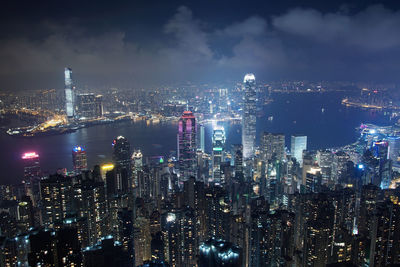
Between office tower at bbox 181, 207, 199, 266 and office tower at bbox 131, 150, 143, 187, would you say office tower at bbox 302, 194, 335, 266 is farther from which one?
office tower at bbox 131, 150, 143, 187

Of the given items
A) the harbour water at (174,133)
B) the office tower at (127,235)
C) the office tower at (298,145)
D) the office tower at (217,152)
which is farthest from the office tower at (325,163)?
the office tower at (127,235)

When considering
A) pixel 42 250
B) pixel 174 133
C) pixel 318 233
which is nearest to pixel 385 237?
pixel 318 233

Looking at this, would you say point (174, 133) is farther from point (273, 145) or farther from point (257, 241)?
point (257, 241)

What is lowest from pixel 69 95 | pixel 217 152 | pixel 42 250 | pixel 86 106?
pixel 217 152

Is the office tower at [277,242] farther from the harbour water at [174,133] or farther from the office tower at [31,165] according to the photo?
the office tower at [31,165]

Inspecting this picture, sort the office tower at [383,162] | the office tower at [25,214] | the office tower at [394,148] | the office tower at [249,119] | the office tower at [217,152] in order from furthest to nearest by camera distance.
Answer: the office tower at [249,119]
the office tower at [394,148]
the office tower at [217,152]
the office tower at [383,162]
the office tower at [25,214]

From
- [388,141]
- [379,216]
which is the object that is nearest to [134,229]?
[379,216]

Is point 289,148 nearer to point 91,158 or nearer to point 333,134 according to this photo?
point 333,134

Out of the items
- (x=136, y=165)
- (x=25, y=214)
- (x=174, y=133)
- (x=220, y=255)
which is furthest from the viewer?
(x=174, y=133)
